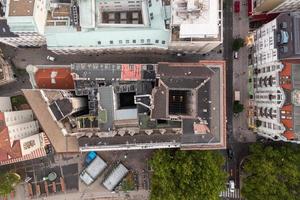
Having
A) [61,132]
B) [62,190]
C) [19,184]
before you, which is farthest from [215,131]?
[19,184]

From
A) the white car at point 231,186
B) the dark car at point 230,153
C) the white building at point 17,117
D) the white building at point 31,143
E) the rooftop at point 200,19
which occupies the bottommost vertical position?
the white car at point 231,186

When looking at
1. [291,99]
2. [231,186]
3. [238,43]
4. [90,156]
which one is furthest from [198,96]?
[90,156]

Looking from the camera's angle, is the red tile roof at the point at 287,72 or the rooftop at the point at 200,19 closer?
the rooftop at the point at 200,19

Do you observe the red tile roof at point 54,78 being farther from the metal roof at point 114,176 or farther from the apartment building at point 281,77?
the apartment building at point 281,77

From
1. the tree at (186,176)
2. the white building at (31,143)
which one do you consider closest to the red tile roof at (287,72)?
the tree at (186,176)

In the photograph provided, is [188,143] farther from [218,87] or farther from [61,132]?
[61,132]
